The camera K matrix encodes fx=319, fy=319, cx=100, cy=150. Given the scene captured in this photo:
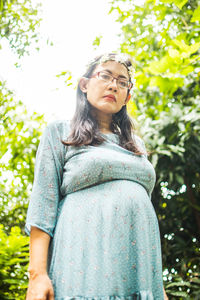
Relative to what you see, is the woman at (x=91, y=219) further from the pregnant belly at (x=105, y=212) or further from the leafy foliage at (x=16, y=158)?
the leafy foliage at (x=16, y=158)

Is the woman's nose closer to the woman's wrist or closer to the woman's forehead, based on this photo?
the woman's forehead

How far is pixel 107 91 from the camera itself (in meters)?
1.29

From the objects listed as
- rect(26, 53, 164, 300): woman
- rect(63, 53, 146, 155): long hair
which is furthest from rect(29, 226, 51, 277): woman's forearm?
rect(63, 53, 146, 155): long hair

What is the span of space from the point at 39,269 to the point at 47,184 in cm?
27

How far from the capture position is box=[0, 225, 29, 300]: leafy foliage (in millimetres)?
2127

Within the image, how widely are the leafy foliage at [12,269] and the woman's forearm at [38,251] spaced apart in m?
1.22

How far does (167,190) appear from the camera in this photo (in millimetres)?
3111

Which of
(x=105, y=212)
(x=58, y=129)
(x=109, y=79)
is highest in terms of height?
(x=109, y=79)

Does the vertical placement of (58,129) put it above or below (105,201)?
above

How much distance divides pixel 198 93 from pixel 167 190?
116cm

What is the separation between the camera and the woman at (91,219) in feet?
3.01

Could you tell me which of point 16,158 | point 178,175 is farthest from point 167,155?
point 16,158

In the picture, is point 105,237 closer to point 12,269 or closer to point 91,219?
point 91,219

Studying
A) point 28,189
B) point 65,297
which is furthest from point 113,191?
point 28,189
